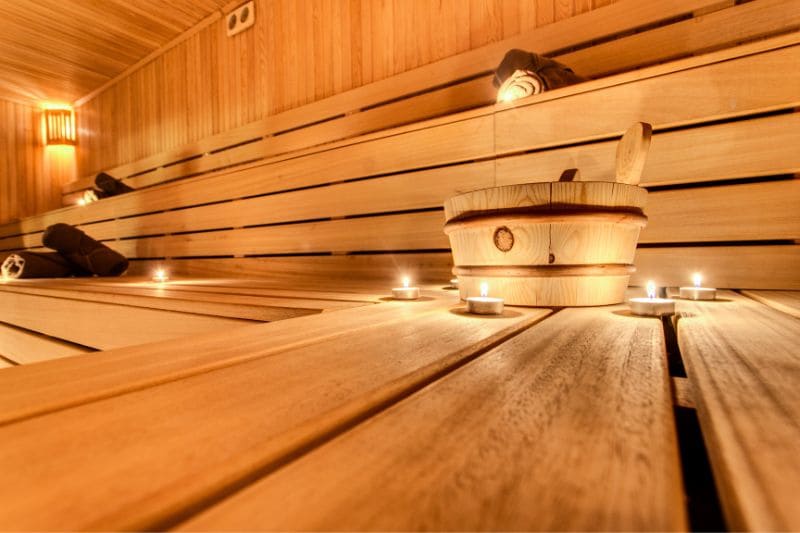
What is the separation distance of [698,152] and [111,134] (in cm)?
823

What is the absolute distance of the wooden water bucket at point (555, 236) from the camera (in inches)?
44.8

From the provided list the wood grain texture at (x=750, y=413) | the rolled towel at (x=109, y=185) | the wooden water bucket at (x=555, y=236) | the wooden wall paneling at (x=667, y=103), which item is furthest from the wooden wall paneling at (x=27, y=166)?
the wood grain texture at (x=750, y=413)

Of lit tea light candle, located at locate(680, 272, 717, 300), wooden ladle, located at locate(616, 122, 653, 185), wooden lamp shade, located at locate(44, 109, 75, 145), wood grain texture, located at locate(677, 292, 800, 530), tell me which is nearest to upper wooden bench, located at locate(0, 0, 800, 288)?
lit tea light candle, located at locate(680, 272, 717, 300)

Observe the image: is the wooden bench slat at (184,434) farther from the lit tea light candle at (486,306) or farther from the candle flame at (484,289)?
the candle flame at (484,289)

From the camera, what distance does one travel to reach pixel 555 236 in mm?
1146

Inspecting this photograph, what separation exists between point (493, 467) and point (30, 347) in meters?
3.00

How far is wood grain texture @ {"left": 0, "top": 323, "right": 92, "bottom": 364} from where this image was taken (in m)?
2.12

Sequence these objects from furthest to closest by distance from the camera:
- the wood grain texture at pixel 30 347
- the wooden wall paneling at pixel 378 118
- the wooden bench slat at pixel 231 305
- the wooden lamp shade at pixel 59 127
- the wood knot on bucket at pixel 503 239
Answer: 1. the wooden lamp shade at pixel 59 127
2. the wooden wall paneling at pixel 378 118
3. the wood grain texture at pixel 30 347
4. the wooden bench slat at pixel 231 305
5. the wood knot on bucket at pixel 503 239

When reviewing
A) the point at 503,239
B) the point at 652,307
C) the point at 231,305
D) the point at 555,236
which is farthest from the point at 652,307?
the point at 231,305

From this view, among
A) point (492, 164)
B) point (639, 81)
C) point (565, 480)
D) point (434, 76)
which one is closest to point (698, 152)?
point (639, 81)

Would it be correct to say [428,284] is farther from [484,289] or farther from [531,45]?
[531,45]

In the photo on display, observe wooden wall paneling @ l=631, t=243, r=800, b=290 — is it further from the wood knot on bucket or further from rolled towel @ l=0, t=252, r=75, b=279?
rolled towel @ l=0, t=252, r=75, b=279

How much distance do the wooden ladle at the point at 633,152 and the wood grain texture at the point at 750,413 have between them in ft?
1.84

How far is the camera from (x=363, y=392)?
503 mm
